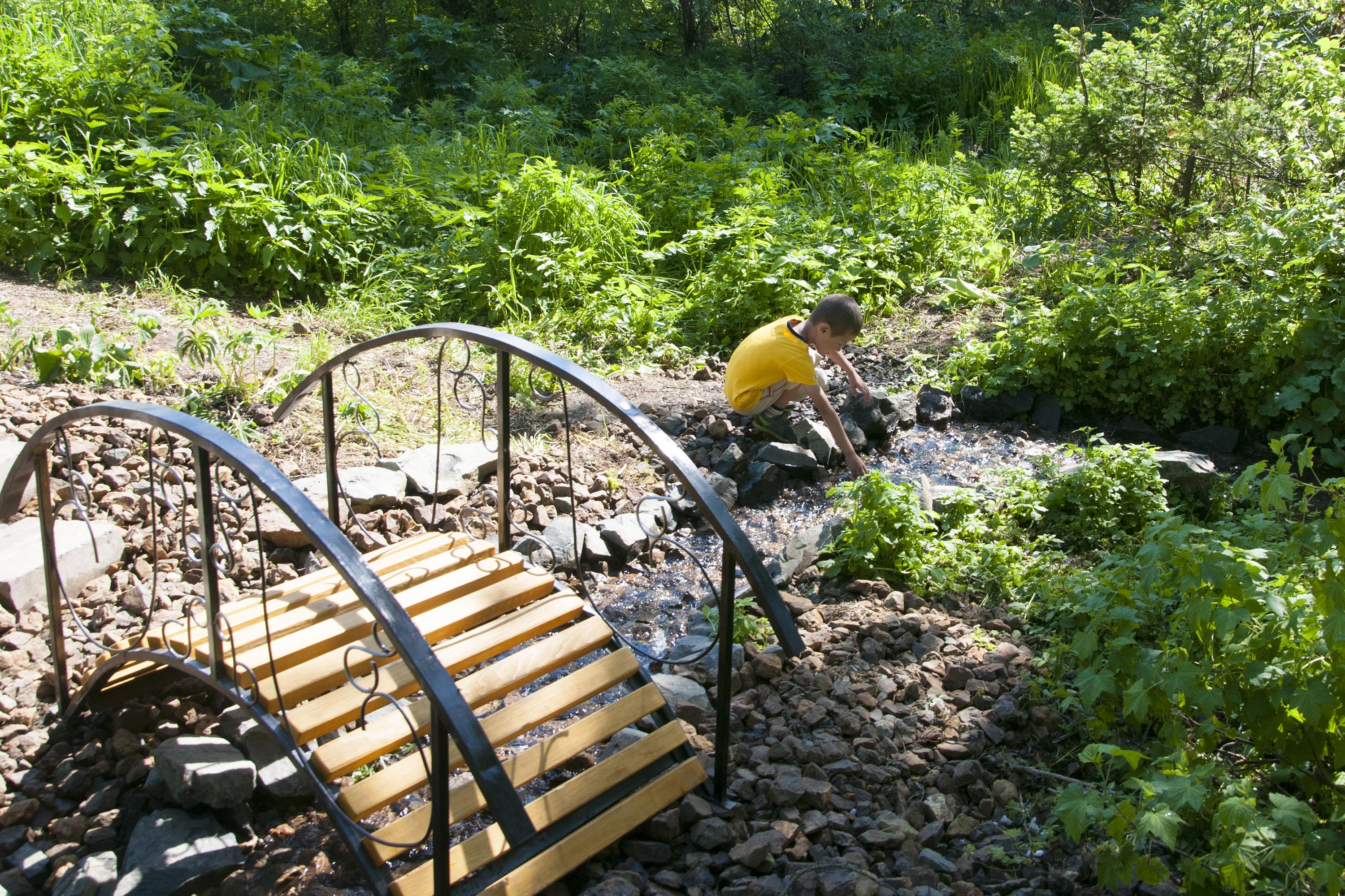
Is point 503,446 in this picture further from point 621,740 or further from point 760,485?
point 760,485

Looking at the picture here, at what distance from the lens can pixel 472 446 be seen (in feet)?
15.5

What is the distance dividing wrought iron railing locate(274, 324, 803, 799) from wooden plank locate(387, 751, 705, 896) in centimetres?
11

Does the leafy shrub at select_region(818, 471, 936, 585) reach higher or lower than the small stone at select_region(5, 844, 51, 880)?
higher

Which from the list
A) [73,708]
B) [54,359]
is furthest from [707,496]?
[54,359]

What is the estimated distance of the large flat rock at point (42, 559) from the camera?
325 centimetres

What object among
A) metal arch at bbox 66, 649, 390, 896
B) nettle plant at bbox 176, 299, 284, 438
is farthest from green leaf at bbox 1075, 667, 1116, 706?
nettle plant at bbox 176, 299, 284, 438

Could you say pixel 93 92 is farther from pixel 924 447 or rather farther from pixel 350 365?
pixel 924 447

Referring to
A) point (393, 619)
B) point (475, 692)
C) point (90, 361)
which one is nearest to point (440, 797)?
point (393, 619)

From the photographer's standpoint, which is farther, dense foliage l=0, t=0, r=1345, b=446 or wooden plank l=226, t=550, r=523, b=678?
dense foliage l=0, t=0, r=1345, b=446

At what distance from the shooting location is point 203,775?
8.15 ft

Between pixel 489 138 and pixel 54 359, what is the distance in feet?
15.1

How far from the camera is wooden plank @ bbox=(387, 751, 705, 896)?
2.21 m

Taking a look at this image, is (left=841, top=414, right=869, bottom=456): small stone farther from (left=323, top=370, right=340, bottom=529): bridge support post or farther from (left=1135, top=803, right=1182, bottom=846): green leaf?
(left=1135, top=803, right=1182, bottom=846): green leaf

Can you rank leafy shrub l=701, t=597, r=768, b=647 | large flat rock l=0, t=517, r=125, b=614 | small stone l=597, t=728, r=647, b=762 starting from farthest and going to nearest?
leafy shrub l=701, t=597, r=768, b=647 < large flat rock l=0, t=517, r=125, b=614 < small stone l=597, t=728, r=647, b=762
